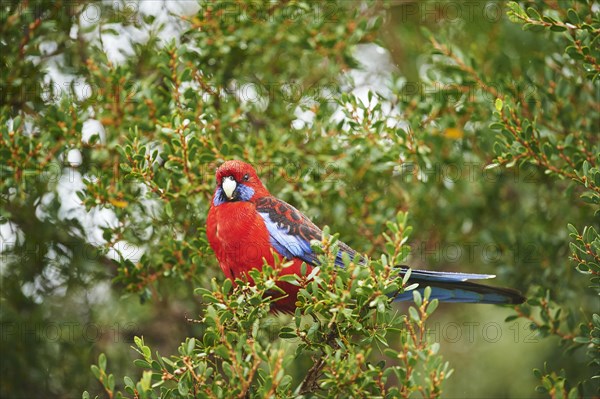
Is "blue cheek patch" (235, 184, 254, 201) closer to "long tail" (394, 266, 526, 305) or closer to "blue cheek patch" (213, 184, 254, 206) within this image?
"blue cheek patch" (213, 184, 254, 206)

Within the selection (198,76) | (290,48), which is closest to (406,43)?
(290,48)

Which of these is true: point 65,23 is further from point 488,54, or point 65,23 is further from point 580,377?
point 580,377

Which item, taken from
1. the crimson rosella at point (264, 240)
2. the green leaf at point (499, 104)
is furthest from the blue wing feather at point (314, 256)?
the green leaf at point (499, 104)

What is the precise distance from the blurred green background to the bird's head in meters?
0.13

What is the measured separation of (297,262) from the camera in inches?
135

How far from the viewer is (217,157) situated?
11.6 ft

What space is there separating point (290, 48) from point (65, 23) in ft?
4.78

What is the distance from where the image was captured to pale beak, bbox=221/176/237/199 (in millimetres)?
3381

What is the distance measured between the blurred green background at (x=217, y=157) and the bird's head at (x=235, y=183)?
13 centimetres

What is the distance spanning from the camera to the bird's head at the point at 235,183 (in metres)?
3.40

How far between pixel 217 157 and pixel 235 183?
0.21m

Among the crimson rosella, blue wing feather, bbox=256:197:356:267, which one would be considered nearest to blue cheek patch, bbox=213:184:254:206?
the crimson rosella

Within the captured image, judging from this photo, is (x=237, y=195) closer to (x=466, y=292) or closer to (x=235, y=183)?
(x=235, y=183)

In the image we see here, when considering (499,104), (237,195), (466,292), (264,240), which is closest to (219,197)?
(237,195)
